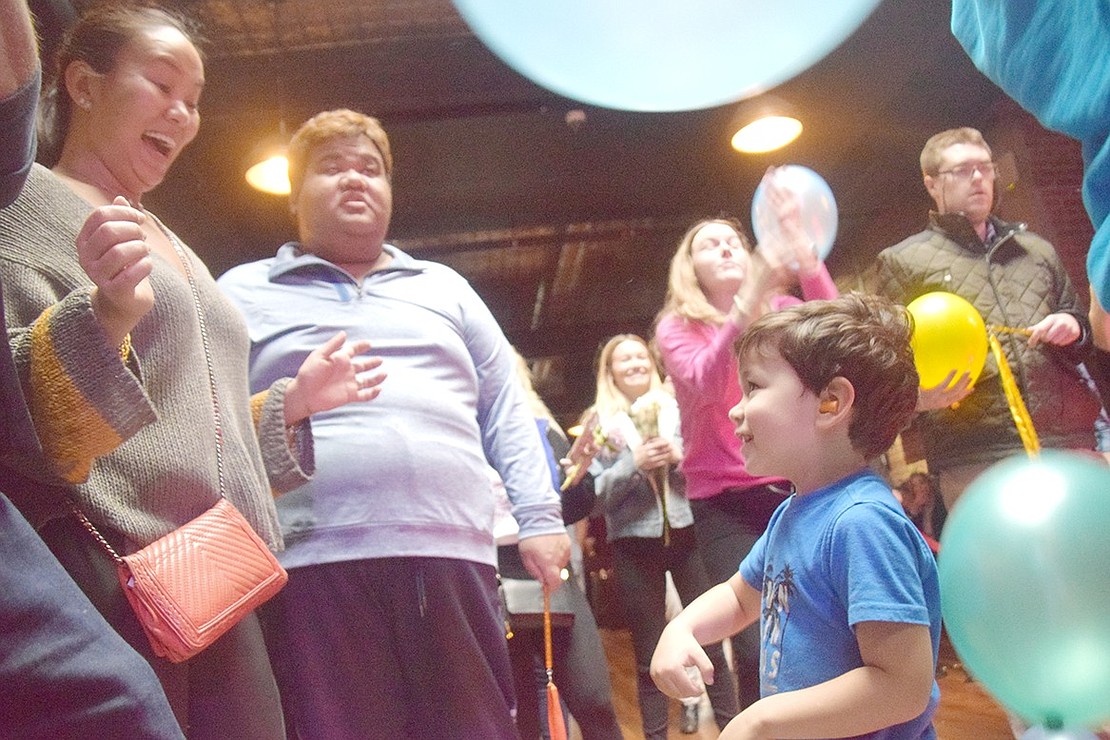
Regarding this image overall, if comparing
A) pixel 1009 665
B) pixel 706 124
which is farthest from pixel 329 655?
pixel 706 124

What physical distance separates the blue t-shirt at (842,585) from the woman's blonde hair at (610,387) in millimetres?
1947

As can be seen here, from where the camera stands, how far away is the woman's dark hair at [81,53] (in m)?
1.15

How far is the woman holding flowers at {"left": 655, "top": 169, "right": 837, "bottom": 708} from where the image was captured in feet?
6.03

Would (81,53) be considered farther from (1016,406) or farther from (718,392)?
(1016,406)

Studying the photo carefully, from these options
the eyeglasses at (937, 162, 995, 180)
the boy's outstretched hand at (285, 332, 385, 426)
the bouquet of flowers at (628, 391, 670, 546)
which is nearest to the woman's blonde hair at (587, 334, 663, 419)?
the bouquet of flowers at (628, 391, 670, 546)

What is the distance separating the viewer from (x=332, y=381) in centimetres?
129

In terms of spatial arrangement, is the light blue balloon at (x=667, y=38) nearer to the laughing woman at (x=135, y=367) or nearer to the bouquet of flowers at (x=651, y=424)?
the laughing woman at (x=135, y=367)

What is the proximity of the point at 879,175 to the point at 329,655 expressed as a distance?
5434mm

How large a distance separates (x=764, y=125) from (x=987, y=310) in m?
2.70

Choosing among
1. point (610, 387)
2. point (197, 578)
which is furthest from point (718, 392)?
point (610, 387)

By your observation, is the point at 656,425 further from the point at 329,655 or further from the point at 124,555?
the point at 124,555

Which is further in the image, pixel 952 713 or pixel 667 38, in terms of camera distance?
pixel 952 713

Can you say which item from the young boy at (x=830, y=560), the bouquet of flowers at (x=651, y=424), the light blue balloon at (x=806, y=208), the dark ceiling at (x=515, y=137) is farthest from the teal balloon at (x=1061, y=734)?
the dark ceiling at (x=515, y=137)

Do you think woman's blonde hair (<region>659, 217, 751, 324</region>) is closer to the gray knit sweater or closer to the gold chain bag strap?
the gray knit sweater
